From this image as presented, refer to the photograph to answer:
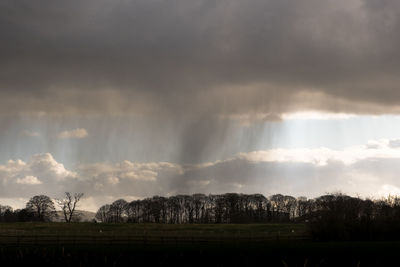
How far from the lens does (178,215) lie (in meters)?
161

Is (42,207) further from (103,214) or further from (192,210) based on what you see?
(192,210)

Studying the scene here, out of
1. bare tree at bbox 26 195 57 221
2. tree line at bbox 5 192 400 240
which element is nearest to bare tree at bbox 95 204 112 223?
tree line at bbox 5 192 400 240

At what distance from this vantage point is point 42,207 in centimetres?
14438

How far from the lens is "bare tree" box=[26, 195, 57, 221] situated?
142 meters

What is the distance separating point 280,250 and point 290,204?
120 metres

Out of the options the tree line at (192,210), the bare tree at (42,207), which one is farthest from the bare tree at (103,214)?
the bare tree at (42,207)

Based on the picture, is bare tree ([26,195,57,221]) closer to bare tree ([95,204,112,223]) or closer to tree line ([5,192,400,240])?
tree line ([5,192,400,240])

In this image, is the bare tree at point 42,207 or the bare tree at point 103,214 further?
the bare tree at point 103,214

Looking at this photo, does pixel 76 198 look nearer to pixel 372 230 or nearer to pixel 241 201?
pixel 241 201

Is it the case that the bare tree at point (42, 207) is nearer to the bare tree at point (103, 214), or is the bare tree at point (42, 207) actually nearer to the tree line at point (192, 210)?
the tree line at point (192, 210)

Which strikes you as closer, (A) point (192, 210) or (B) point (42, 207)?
(B) point (42, 207)

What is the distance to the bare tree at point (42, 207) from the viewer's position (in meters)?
142

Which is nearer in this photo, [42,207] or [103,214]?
[42,207]

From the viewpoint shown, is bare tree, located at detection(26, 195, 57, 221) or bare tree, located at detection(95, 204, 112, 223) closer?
bare tree, located at detection(26, 195, 57, 221)
